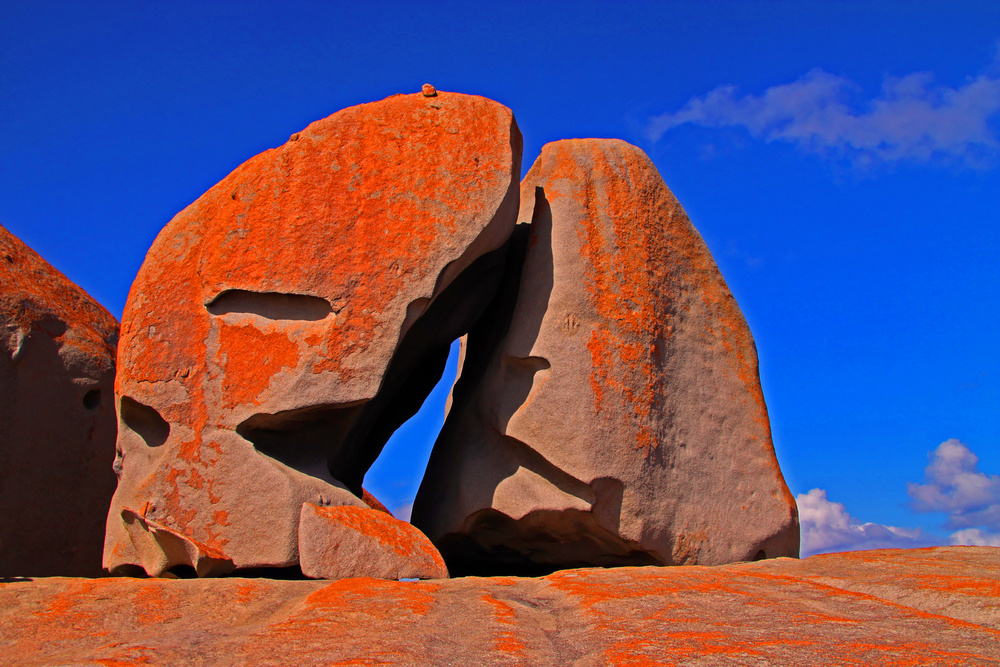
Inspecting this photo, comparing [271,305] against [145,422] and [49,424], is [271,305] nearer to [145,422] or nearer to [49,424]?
[145,422]

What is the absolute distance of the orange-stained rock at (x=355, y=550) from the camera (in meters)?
4.54

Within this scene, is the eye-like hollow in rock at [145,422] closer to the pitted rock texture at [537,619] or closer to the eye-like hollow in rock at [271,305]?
the eye-like hollow in rock at [271,305]

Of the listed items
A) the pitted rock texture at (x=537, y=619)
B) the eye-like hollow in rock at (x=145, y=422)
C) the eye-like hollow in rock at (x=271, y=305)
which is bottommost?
the pitted rock texture at (x=537, y=619)

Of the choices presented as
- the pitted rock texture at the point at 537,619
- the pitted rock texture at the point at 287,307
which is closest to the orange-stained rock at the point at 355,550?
the pitted rock texture at the point at 287,307

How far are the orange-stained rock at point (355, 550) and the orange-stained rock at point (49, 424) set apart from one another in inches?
109

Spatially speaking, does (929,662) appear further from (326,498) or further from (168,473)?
(168,473)

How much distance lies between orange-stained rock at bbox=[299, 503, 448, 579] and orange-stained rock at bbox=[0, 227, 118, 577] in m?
2.77

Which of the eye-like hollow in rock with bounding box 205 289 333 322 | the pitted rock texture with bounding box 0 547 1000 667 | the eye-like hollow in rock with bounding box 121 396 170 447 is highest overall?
the eye-like hollow in rock with bounding box 205 289 333 322

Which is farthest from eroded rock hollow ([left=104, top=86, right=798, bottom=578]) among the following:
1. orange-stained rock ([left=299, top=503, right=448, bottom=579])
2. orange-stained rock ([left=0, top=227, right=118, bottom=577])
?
orange-stained rock ([left=0, top=227, right=118, bottom=577])

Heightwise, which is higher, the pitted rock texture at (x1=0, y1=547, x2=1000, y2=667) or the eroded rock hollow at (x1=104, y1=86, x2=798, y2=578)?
the eroded rock hollow at (x1=104, y1=86, x2=798, y2=578)

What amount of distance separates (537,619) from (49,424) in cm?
478

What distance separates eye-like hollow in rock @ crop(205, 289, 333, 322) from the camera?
5.13 m

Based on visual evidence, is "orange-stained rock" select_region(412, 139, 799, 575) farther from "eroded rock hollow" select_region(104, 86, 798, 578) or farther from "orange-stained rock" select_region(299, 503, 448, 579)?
"orange-stained rock" select_region(299, 503, 448, 579)

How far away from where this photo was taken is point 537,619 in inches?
122
